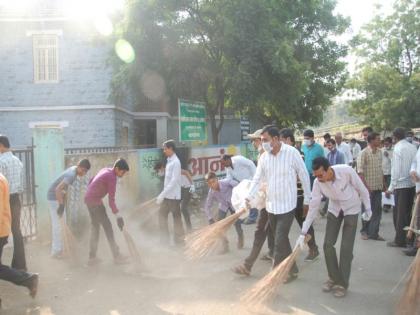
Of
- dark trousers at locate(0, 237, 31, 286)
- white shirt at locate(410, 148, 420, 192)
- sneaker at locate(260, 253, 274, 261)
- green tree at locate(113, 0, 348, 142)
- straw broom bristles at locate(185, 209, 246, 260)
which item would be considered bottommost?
sneaker at locate(260, 253, 274, 261)

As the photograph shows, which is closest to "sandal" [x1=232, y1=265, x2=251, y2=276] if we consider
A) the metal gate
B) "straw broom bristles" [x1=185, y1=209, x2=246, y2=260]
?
"straw broom bristles" [x1=185, y1=209, x2=246, y2=260]

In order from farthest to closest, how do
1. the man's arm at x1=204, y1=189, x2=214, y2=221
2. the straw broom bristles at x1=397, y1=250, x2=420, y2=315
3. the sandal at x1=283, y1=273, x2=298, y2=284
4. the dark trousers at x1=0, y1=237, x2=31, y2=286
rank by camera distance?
1. the man's arm at x1=204, y1=189, x2=214, y2=221
2. the sandal at x1=283, y1=273, x2=298, y2=284
3. the dark trousers at x1=0, y1=237, x2=31, y2=286
4. the straw broom bristles at x1=397, y1=250, x2=420, y2=315

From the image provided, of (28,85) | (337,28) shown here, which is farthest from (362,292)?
(337,28)

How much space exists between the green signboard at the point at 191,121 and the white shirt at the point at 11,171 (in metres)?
6.55

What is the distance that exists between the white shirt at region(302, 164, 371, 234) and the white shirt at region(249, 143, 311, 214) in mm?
→ 280

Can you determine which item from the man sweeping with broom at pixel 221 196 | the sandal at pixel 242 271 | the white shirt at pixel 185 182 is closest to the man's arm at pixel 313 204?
the sandal at pixel 242 271

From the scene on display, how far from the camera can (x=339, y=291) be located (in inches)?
197

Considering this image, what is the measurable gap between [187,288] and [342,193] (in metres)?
2.03

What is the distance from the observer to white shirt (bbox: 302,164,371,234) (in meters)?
5.00

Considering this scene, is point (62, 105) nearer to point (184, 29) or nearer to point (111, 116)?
point (111, 116)

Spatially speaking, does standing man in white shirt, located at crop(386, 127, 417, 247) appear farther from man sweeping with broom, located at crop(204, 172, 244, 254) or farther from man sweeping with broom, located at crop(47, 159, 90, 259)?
man sweeping with broom, located at crop(47, 159, 90, 259)

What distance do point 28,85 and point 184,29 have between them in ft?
27.0

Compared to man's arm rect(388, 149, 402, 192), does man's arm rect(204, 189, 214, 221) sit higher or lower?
lower

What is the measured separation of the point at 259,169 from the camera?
222 inches
